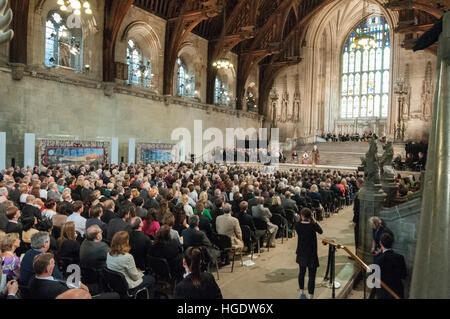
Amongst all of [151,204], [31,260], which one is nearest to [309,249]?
[31,260]

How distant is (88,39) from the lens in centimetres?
1551

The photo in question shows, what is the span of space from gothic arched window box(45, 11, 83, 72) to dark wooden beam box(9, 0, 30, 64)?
4.36 ft

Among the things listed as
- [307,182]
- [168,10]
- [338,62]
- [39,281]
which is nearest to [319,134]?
[338,62]

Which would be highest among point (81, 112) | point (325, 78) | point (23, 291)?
point (325, 78)

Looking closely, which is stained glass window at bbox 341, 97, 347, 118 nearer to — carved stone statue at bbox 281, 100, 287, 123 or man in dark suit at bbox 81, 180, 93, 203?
carved stone statue at bbox 281, 100, 287, 123

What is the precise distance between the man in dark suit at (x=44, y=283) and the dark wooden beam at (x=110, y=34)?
14.8m

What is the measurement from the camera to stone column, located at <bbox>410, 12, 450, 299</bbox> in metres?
1.43

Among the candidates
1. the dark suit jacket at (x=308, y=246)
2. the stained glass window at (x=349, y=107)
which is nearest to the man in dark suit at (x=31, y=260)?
the dark suit jacket at (x=308, y=246)

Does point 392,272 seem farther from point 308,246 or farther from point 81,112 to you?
point 81,112

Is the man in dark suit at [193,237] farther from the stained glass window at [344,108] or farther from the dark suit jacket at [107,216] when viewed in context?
the stained glass window at [344,108]

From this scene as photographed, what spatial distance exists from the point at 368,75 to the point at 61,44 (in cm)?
2670

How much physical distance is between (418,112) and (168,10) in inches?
783

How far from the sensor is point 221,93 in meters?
25.3
